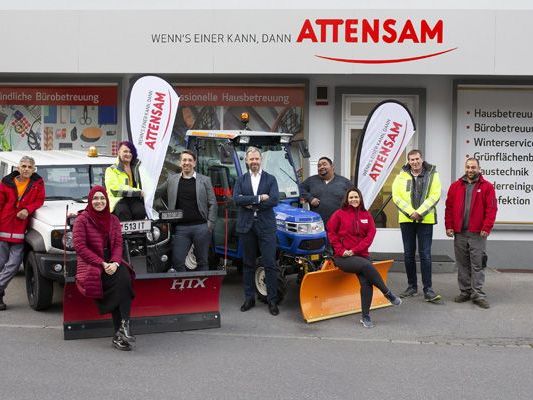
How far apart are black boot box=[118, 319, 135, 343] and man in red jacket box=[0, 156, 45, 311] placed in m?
2.43

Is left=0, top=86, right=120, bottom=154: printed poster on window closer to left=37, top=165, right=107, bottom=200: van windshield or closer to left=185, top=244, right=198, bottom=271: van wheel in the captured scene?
left=37, top=165, right=107, bottom=200: van windshield

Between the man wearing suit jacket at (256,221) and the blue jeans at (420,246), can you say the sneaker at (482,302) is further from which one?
the man wearing suit jacket at (256,221)

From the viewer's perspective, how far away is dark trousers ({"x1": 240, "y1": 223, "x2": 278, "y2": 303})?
9.34m

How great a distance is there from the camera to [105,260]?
777cm

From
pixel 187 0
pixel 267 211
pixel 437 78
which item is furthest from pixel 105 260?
pixel 437 78

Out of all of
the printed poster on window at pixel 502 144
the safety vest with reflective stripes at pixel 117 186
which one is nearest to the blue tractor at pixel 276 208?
the safety vest with reflective stripes at pixel 117 186

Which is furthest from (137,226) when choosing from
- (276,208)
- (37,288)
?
(276,208)

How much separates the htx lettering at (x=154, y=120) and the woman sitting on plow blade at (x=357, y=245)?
3017mm

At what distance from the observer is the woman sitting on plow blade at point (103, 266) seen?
298 inches

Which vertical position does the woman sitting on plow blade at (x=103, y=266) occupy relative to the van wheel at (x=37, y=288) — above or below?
above

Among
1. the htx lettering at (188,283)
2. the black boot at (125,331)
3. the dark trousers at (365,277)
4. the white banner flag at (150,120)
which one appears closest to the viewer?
the black boot at (125,331)

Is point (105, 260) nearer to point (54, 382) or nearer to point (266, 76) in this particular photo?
point (54, 382)

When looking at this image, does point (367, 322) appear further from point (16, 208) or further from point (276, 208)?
point (16, 208)

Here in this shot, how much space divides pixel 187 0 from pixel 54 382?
855 cm
